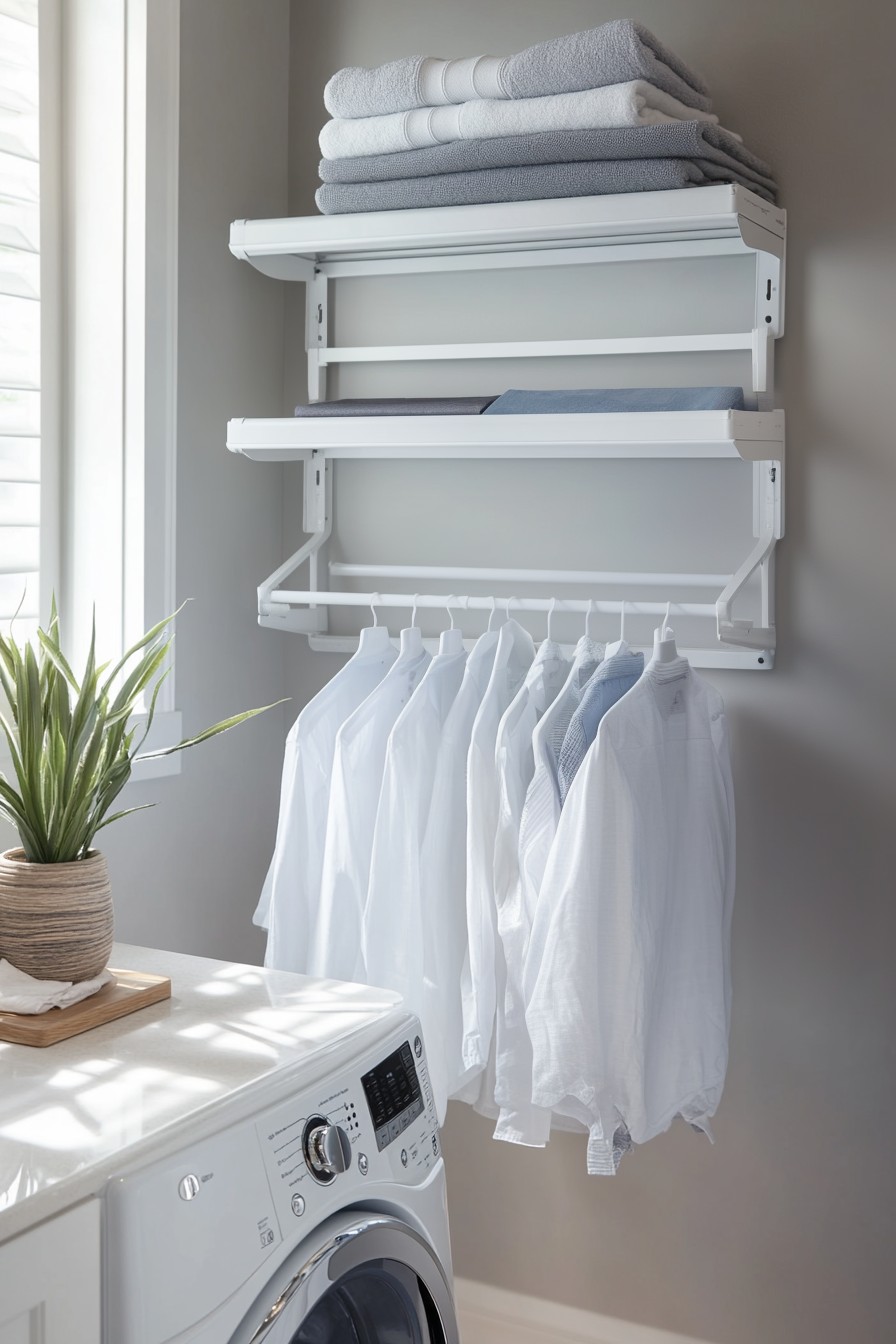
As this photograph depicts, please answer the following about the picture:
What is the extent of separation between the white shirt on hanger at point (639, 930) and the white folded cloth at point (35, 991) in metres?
0.58

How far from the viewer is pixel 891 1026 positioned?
77.3 inches

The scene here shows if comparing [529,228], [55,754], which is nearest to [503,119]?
[529,228]

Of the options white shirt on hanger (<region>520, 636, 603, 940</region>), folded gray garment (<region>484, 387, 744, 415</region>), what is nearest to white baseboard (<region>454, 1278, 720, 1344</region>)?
white shirt on hanger (<region>520, 636, 603, 940</region>)

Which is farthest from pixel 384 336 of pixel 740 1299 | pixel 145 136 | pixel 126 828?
pixel 740 1299

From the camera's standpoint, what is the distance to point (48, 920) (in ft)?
4.51

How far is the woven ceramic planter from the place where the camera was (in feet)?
4.50

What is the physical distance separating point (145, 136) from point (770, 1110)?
1.76 metres

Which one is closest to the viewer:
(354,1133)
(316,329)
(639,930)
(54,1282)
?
(54,1282)

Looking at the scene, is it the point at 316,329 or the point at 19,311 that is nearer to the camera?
the point at 19,311

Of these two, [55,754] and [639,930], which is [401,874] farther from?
[55,754]

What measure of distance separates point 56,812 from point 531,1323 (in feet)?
4.55

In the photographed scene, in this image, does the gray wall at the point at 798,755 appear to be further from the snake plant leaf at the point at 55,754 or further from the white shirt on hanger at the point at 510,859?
the snake plant leaf at the point at 55,754

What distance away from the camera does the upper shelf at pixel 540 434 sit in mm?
1697

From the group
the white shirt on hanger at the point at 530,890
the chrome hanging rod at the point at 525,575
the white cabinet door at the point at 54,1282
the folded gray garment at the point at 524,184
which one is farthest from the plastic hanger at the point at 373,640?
the white cabinet door at the point at 54,1282
